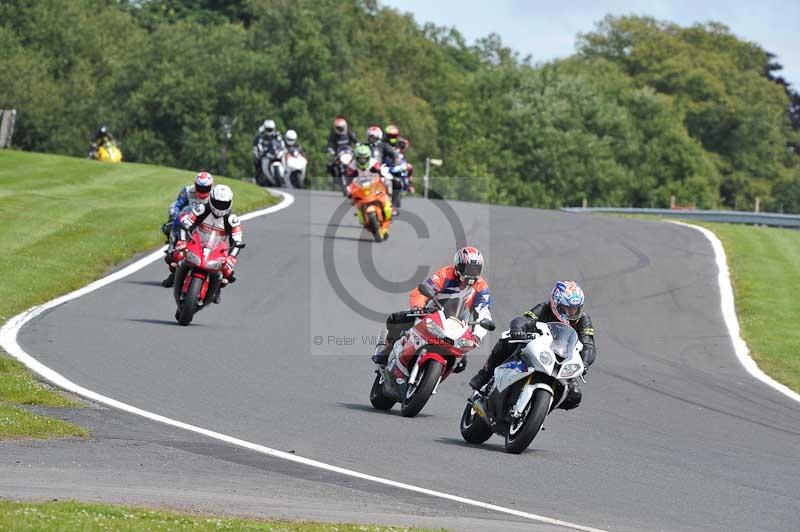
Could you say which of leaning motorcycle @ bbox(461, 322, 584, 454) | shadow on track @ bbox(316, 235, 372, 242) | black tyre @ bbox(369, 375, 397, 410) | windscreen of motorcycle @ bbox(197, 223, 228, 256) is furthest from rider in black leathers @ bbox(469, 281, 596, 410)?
shadow on track @ bbox(316, 235, 372, 242)

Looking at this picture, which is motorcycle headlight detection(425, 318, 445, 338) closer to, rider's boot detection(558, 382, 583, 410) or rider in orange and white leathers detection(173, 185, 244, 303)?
rider's boot detection(558, 382, 583, 410)

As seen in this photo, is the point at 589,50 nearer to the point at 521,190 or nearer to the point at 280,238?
the point at 521,190

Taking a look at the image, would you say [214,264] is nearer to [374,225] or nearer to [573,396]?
[573,396]

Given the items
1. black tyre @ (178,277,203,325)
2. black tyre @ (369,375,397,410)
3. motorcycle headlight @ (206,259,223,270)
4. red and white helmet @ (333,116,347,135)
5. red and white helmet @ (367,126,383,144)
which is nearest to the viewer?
black tyre @ (369,375,397,410)

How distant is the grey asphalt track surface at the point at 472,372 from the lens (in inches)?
429

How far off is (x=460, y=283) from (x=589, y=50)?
11542cm

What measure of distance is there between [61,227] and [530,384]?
61.3 ft

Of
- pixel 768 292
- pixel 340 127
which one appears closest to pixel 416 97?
pixel 340 127

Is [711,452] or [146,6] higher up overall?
[146,6]

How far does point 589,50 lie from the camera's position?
12669 cm

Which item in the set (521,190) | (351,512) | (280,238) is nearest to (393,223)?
(280,238)

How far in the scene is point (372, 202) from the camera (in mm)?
28562

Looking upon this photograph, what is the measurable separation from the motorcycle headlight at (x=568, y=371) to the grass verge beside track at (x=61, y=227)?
380 cm

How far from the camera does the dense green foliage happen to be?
78312 mm
